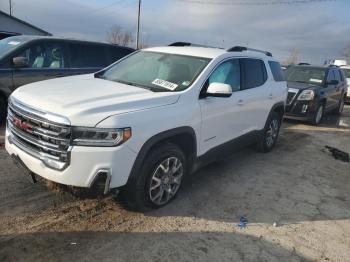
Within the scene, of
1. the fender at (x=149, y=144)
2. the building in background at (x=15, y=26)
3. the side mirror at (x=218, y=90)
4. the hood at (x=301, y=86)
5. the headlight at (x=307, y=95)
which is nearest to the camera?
the fender at (x=149, y=144)

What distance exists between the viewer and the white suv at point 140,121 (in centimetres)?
332

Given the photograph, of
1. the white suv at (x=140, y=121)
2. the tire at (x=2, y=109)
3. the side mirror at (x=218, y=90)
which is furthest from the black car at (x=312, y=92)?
the tire at (x=2, y=109)

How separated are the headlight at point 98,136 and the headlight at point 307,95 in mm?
7768

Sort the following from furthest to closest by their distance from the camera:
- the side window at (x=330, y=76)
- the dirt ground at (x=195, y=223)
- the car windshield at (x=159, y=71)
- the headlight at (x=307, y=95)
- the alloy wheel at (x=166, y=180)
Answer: the side window at (x=330, y=76) < the headlight at (x=307, y=95) < the car windshield at (x=159, y=71) < the alloy wheel at (x=166, y=180) < the dirt ground at (x=195, y=223)

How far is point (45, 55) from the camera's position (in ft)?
24.1

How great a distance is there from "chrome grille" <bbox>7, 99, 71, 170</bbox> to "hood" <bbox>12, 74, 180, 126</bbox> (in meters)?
0.09

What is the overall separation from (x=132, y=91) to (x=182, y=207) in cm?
148

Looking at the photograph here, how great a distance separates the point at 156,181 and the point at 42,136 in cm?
129

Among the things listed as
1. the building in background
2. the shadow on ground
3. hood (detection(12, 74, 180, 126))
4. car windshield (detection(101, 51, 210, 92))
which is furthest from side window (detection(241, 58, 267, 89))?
the building in background

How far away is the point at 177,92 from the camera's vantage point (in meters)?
4.17

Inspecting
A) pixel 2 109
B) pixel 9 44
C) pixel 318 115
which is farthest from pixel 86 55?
pixel 318 115

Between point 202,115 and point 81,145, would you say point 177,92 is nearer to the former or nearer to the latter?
point 202,115

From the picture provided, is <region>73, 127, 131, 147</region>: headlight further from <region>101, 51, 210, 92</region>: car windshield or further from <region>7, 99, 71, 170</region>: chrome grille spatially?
<region>101, 51, 210, 92</region>: car windshield

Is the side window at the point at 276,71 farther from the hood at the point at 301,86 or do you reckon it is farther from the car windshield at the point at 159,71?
the hood at the point at 301,86
